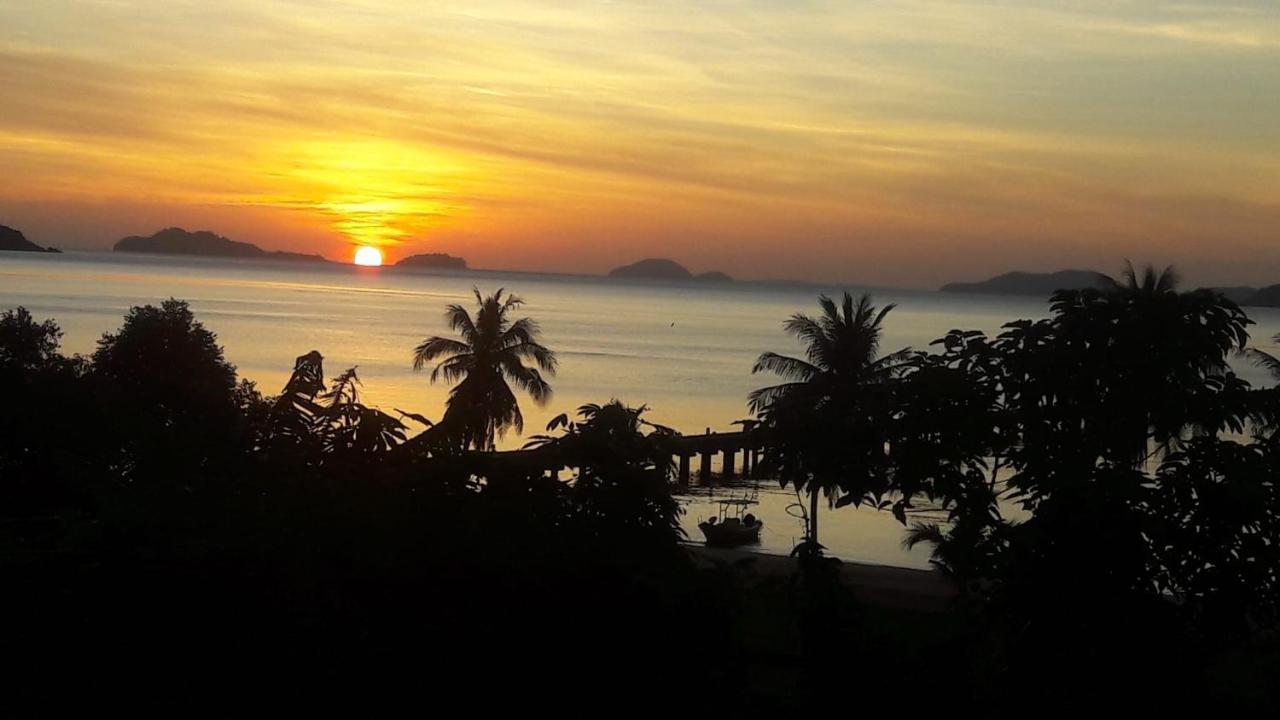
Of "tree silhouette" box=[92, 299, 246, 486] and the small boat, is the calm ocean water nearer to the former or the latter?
the small boat

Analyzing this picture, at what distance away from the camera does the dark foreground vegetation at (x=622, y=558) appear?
271 inches

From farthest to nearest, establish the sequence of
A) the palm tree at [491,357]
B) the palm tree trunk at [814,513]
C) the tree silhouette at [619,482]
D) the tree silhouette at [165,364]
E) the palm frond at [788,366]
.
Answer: the palm tree at [491,357], the palm frond at [788,366], the tree silhouette at [165,364], the palm tree trunk at [814,513], the tree silhouette at [619,482]

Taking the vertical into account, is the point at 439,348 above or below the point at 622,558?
below

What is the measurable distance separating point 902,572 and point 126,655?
36.3 m

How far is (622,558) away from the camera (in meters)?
7.45

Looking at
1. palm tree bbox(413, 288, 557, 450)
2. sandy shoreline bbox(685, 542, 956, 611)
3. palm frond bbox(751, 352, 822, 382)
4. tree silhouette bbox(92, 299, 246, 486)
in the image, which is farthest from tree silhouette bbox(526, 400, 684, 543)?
palm tree bbox(413, 288, 557, 450)

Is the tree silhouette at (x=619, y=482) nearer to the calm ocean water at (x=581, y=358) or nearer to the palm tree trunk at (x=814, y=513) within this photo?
the palm tree trunk at (x=814, y=513)

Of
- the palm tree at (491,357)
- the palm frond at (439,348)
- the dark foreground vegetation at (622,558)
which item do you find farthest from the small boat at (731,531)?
the dark foreground vegetation at (622,558)

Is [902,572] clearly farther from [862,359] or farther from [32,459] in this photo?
[32,459]

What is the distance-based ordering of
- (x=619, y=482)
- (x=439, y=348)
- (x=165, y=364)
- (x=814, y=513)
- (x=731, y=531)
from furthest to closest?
1. (x=731, y=531)
2. (x=439, y=348)
3. (x=165, y=364)
4. (x=814, y=513)
5. (x=619, y=482)

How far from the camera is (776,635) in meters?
20.9

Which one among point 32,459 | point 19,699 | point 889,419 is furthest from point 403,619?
point 32,459

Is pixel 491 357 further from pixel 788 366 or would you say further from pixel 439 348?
pixel 788 366

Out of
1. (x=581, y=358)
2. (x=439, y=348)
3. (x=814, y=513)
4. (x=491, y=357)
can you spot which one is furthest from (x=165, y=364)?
(x=581, y=358)
